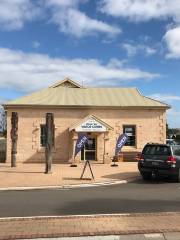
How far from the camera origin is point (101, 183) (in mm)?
19297

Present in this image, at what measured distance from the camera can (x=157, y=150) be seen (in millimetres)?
20719

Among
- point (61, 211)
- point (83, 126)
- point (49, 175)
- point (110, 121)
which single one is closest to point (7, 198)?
point (61, 211)

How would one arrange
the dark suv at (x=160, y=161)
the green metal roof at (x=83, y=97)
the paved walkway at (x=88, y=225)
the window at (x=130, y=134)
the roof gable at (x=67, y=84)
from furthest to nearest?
the roof gable at (x=67, y=84) < the window at (x=130, y=134) < the green metal roof at (x=83, y=97) < the dark suv at (x=160, y=161) < the paved walkway at (x=88, y=225)

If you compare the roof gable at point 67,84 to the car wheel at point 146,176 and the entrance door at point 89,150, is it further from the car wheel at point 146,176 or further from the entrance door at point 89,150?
the car wheel at point 146,176

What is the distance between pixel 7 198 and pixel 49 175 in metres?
7.96

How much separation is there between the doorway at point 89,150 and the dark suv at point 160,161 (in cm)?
1263

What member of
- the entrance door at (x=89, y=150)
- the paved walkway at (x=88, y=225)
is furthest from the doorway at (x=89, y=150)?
the paved walkway at (x=88, y=225)

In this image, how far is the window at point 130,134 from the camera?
3447 centimetres

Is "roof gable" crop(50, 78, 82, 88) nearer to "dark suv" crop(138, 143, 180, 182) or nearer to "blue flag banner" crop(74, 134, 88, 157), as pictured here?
"blue flag banner" crop(74, 134, 88, 157)

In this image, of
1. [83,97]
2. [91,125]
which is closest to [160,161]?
[91,125]

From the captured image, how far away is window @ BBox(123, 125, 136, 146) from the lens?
113 feet

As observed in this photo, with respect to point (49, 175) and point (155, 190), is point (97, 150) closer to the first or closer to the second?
point (49, 175)

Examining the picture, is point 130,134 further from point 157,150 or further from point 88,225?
point 88,225

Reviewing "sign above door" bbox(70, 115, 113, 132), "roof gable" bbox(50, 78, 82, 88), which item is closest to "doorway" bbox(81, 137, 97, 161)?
"sign above door" bbox(70, 115, 113, 132)
